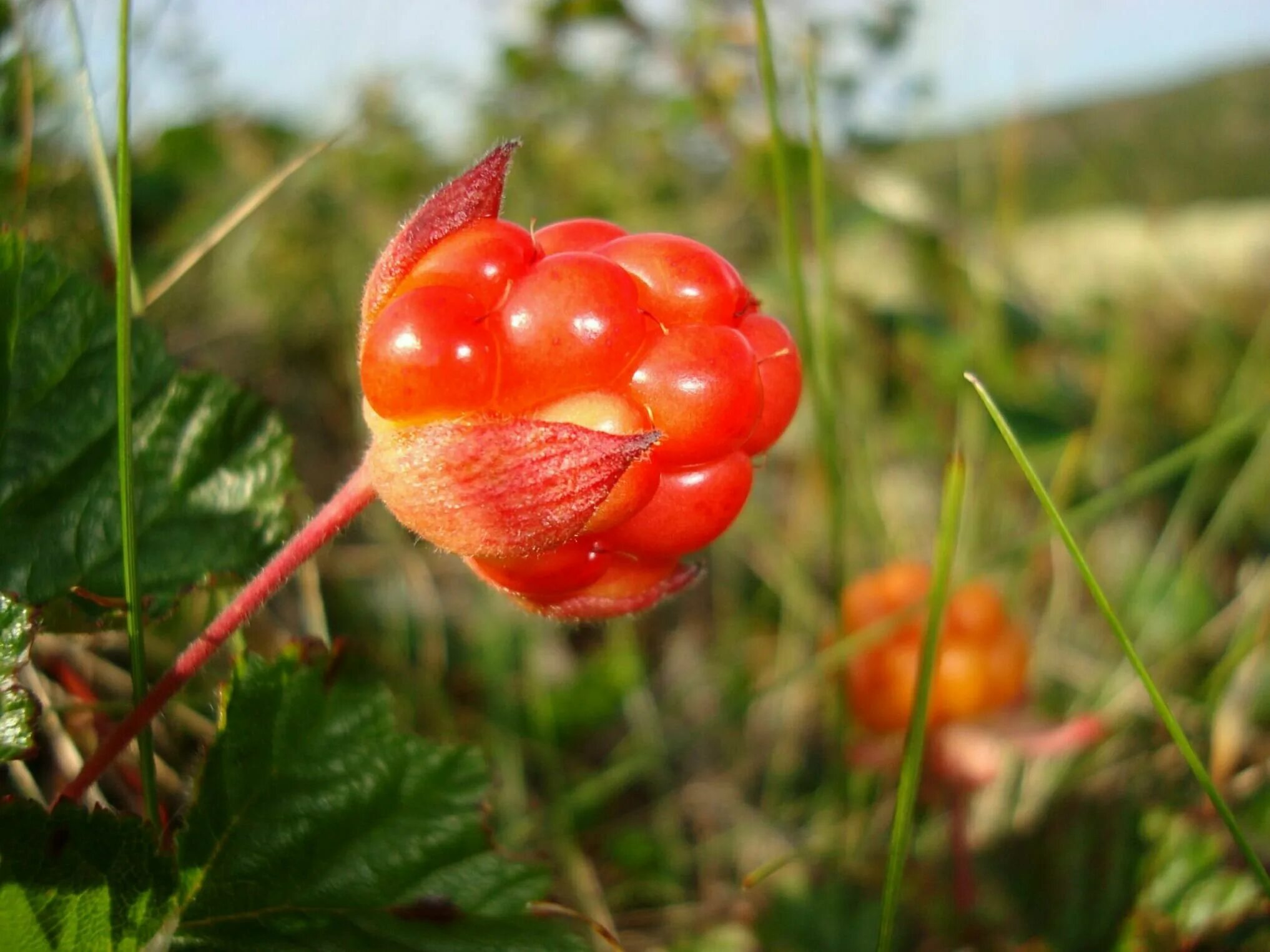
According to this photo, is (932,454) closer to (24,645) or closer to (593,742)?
(593,742)

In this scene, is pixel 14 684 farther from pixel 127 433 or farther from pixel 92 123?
pixel 92 123

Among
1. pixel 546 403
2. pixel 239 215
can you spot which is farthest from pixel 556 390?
pixel 239 215

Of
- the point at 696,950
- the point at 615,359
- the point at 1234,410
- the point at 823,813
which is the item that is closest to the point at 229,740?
the point at 615,359

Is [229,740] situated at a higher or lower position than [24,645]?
lower

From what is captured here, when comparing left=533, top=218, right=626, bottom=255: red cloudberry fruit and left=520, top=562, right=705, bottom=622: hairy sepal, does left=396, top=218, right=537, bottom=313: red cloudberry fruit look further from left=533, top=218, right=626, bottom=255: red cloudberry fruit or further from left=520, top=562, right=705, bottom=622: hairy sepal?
left=520, top=562, right=705, bottom=622: hairy sepal

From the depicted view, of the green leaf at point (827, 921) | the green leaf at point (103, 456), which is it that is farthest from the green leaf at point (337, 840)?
the green leaf at point (827, 921)

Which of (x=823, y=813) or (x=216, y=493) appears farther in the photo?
(x=823, y=813)

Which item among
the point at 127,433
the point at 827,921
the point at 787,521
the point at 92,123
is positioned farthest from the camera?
the point at 787,521
